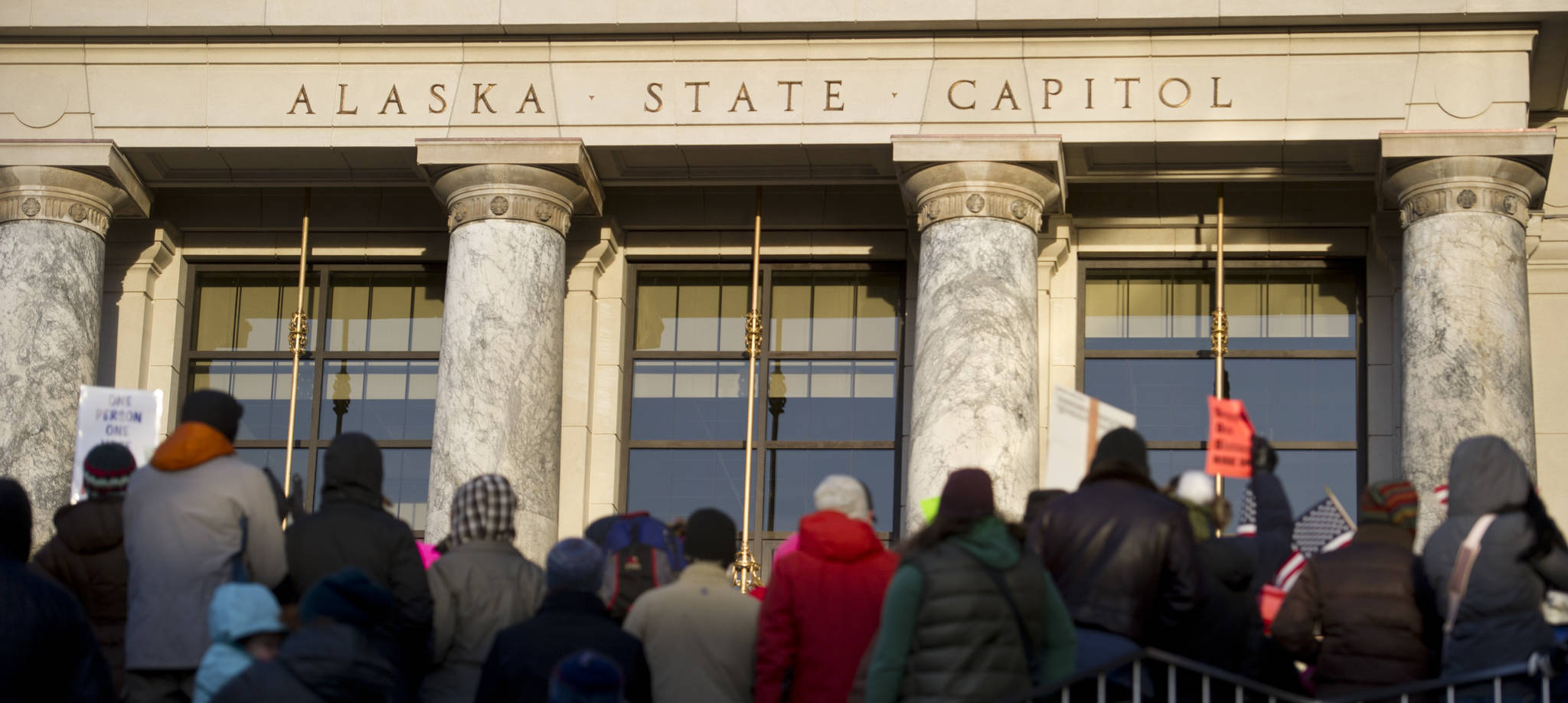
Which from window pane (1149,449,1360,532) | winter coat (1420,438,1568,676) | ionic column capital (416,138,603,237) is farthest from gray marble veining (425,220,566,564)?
winter coat (1420,438,1568,676)

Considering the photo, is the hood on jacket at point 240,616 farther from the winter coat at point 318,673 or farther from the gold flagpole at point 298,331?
the gold flagpole at point 298,331

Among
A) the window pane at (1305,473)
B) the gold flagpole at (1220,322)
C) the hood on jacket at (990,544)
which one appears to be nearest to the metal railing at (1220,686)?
the hood on jacket at (990,544)

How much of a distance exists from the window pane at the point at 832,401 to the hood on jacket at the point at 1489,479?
10215 millimetres

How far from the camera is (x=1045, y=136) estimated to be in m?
17.2

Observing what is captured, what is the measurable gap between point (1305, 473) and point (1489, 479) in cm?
974

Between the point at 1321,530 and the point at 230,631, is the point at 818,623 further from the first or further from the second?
the point at 1321,530

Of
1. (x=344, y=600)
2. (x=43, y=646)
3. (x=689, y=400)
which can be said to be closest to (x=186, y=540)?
(x=43, y=646)

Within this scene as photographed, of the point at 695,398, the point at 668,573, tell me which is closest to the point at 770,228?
the point at 695,398

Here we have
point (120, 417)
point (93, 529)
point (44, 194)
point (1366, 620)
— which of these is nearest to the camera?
point (1366, 620)

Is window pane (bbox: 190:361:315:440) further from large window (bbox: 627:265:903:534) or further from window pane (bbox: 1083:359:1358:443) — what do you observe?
window pane (bbox: 1083:359:1358:443)

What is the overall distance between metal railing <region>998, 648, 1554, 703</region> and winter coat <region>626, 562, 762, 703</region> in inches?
59.1

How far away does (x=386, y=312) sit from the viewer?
2052 cm

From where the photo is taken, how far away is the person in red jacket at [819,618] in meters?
→ 9.14

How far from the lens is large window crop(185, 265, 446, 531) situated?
20188mm
